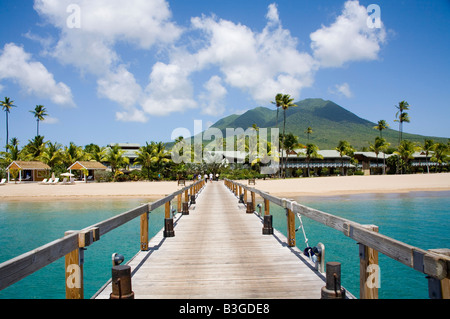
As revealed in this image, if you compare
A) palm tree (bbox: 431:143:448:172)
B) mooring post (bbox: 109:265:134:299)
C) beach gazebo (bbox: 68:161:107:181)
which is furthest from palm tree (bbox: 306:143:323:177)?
mooring post (bbox: 109:265:134:299)

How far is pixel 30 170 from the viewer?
198 feet

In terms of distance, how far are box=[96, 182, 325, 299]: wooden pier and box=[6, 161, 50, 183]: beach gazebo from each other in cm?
5703

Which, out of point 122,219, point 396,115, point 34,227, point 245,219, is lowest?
point 34,227

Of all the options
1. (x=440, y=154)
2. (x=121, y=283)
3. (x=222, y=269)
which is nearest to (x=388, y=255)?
(x=121, y=283)

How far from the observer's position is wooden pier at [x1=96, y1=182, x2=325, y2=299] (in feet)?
13.9

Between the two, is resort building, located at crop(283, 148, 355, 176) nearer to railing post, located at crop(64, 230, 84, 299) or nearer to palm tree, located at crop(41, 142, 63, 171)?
palm tree, located at crop(41, 142, 63, 171)

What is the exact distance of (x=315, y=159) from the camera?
248ft

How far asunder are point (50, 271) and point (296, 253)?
6.45 meters

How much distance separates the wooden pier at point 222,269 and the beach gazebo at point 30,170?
57.0 m

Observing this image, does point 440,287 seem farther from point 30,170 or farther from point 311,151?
point 311,151

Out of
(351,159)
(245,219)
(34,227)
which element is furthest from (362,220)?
(351,159)

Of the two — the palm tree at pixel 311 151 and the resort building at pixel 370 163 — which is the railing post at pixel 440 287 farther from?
the resort building at pixel 370 163

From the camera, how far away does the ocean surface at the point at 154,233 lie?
24.4 feet
